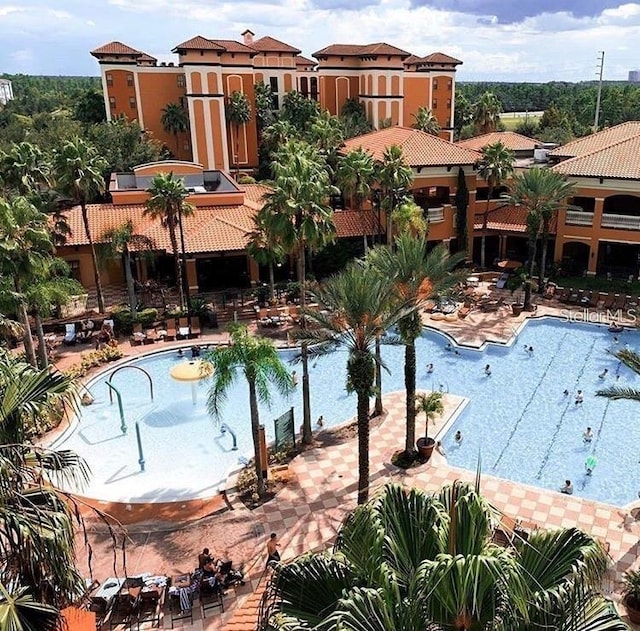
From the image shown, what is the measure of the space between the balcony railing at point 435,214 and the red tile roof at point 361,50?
135ft

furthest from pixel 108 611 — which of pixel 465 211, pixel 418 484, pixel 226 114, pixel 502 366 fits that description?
pixel 226 114

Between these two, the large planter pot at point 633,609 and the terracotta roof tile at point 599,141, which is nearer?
the large planter pot at point 633,609

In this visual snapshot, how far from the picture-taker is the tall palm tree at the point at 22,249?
73.0 feet

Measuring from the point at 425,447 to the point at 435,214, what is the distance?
22155 mm

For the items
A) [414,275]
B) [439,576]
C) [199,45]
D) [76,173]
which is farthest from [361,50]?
[439,576]

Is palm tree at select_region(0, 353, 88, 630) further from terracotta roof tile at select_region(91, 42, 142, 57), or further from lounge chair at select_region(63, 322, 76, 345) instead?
terracotta roof tile at select_region(91, 42, 142, 57)

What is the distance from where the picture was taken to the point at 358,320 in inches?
586

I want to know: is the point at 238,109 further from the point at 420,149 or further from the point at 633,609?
the point at 633,609

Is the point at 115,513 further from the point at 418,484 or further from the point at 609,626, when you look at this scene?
the point at 609,626

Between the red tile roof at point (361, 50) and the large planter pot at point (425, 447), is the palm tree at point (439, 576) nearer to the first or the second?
the large planter pot at point (425, 447)

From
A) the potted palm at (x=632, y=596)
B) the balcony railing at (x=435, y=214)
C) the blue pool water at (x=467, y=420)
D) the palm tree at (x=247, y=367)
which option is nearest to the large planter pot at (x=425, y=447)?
the blue pool water at (x=467, y=420)

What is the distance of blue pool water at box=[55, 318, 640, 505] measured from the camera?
19531 millimetres

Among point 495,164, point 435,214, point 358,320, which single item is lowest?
point 435,214

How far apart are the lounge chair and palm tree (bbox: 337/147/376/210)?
54.8ft
